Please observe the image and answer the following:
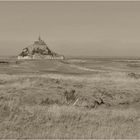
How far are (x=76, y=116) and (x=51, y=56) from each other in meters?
89.0

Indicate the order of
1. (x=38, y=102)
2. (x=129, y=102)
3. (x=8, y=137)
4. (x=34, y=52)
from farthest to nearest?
1. (x=34, y=52)
2. (x=129, y=102)
3. (x=38, y=102)
4. (x=8, y=137)

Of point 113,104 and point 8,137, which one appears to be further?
point 113,104

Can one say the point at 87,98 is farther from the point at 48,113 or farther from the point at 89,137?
the point at 89,137

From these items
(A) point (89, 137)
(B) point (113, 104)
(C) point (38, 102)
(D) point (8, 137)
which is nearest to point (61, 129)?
(A) point (89, 137)

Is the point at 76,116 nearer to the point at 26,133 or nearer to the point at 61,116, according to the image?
the point at 61,116

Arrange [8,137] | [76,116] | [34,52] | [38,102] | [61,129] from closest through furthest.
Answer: [8,137], [61,129], [76,116], [38,102], [34,52]

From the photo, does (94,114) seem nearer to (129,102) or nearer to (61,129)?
(61,129)

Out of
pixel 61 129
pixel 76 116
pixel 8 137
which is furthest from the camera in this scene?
pixel 76 116

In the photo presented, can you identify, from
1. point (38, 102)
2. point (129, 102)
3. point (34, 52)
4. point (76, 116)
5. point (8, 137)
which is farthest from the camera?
point (34, 52)

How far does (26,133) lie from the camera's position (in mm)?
9203

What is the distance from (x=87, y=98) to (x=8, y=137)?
8027mm

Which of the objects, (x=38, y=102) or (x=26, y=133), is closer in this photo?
(x=26, y=133)

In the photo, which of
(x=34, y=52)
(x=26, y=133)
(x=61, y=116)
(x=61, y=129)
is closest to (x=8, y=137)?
(x=26, y=133)

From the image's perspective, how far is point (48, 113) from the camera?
11.7 meters
